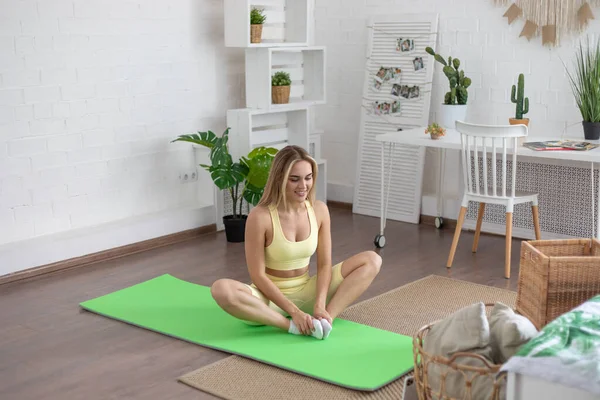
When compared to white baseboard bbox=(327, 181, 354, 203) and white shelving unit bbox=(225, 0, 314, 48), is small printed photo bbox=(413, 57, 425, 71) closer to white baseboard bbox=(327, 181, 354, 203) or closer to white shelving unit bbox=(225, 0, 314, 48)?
white shelving unit bbox=(225, 0, 314, 48)

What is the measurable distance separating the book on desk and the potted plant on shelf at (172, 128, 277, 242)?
5.15 ft

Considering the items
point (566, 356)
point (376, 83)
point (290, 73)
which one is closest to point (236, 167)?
point (290, 73)

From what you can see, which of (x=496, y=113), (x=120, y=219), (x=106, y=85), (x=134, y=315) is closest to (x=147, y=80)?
(x=106, y=85)

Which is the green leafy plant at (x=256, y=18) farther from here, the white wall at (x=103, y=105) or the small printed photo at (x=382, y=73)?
the small printed photo at (x=382, y=73)

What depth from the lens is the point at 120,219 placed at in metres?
5.16

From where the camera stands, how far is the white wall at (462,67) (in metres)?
5.15

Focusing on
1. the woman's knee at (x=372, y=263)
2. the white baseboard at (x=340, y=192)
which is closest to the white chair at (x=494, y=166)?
the woman's knee at (x=372, y=263)

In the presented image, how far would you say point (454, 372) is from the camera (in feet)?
8.37

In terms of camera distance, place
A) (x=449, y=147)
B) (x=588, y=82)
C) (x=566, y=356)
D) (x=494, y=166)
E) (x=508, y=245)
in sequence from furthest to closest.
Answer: (x=588, y=82) → (x=449, y=147) → (x=508, y=245) → (x=494, y=166) → (x=566, y=356)

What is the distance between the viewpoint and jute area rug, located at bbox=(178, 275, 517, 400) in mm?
2973

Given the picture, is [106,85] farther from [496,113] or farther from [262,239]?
[496,113]

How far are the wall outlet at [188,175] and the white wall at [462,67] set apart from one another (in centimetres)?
121

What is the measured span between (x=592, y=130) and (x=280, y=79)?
6.75 feet

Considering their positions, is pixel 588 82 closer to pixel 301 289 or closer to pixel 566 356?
pixel 301 289
